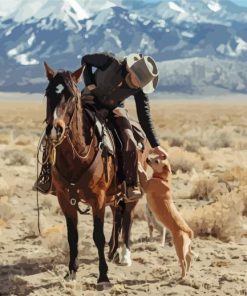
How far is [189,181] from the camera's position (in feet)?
55.4

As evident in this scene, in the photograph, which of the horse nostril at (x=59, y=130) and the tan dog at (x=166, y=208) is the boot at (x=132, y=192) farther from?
the horse nostril at (x=59, y=130)

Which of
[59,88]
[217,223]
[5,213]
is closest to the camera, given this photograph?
[59,88]

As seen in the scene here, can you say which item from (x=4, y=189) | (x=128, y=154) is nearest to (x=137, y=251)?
(x=128, y=154)

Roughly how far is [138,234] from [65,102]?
169 inches

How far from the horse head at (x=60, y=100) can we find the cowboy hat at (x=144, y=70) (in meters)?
1.20

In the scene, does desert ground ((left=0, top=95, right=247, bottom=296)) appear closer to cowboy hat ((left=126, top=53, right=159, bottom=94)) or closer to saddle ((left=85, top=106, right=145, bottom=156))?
saddle ((left=85, top=106, right=145, bottom=156))

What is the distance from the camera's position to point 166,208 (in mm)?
7590

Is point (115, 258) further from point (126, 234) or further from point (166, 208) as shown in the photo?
point (166, 208)

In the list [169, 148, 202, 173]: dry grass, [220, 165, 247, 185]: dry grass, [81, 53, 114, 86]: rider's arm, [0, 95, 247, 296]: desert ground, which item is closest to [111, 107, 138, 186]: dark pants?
[81, 53, 114, 86]: rider's arm

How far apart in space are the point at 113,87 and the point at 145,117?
0.50 metres

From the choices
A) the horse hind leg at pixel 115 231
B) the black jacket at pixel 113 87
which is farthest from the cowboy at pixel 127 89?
the horse hind leg at pixel 115 231

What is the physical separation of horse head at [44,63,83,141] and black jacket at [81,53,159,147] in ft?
3.29

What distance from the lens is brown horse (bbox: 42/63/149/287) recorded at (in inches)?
253

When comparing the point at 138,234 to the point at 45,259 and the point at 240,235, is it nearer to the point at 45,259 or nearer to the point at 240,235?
the point at 240,235
